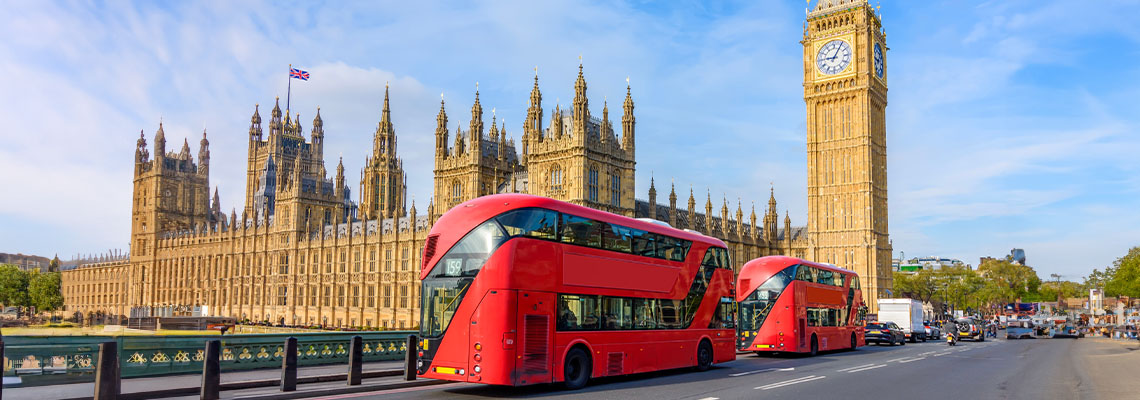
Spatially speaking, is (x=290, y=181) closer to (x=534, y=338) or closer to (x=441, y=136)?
(x=441, y=136)

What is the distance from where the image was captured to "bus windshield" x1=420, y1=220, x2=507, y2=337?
679 inches

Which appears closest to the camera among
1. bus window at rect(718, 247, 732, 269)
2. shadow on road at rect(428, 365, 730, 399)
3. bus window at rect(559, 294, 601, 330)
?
shadow on road at rect(428, 365, 730, 399)

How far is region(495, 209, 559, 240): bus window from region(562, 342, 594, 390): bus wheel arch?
2.99 metres

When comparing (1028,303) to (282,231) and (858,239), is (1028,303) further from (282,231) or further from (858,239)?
(282,231)

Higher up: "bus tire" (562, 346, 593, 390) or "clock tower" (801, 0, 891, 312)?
"clock tower" (801, 0, 891, 312)

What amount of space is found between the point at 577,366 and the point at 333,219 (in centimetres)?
7438

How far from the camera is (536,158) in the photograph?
60.8 metres

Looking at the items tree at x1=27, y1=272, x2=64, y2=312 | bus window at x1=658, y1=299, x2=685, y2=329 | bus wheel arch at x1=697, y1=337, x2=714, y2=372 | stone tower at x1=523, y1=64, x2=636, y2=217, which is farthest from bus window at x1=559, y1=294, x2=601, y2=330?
tree at x1=27, y1=272, x2=64, y2=312

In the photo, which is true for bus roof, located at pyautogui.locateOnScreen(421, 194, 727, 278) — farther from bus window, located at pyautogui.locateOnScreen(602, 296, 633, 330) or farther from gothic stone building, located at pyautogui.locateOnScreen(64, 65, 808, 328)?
gothic stone building, located at pyautogui.locateOnScreen(64, 65, 808, 328)

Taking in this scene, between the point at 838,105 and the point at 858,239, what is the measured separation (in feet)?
46.2

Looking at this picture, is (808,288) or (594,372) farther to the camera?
Result: (808,288)

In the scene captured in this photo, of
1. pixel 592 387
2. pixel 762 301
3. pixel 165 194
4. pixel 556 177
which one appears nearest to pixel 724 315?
pixel 762 301

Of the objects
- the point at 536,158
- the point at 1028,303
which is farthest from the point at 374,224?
the point at 1028,303

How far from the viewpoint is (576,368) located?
765 inches
